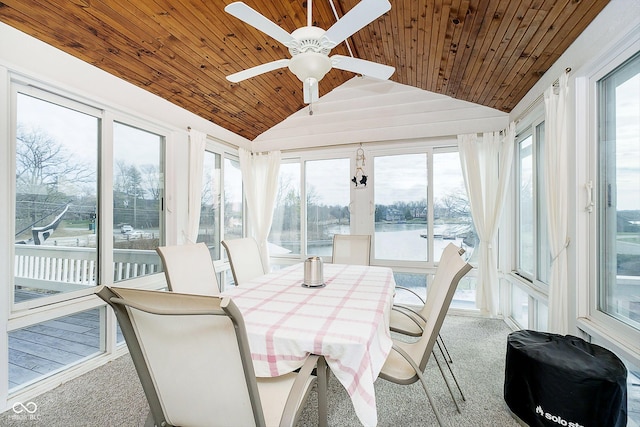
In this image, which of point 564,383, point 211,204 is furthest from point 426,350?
point 211,204

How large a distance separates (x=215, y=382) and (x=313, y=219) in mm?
3387

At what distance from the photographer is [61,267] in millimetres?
2213

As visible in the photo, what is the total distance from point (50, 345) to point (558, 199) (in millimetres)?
4042

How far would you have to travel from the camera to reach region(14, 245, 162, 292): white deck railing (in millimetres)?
2002

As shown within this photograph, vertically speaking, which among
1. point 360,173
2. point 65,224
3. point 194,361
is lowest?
point 194,361

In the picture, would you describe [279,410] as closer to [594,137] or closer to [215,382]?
[215,382]

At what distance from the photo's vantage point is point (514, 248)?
338 cm

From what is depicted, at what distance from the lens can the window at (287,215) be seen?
4.45m

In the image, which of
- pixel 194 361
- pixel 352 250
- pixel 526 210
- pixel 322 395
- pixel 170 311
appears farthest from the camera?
pixel 352 250

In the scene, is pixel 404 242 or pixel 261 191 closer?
pixel 404 242

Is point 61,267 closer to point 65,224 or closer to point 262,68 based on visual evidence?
point 65,224

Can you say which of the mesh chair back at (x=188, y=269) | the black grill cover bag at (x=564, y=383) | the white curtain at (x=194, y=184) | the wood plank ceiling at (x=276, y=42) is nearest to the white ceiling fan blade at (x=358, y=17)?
the wood plank ceiling at (x=276, y=42)

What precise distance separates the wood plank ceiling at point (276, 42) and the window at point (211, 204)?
0.78 meters

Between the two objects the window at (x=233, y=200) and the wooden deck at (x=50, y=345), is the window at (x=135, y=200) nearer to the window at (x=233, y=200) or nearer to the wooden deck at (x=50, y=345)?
the wooden deck at (x=50, y=345)
